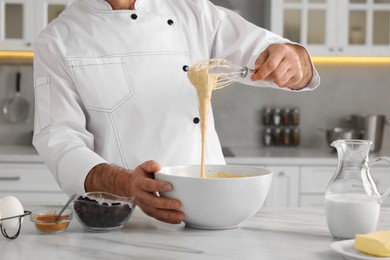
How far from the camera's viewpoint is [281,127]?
14.4ft

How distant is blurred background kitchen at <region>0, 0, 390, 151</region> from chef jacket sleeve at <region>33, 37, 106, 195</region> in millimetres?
1918

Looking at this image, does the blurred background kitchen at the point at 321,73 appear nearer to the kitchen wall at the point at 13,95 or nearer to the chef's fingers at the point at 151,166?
the kitchen wall at the point at 13,95

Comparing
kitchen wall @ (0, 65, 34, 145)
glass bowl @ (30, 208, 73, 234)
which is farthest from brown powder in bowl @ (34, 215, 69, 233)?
kitchen wall @ (0, 65, 34, 145)

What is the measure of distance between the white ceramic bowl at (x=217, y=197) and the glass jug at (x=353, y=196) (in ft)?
0.58

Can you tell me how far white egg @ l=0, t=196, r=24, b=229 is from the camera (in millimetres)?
1535

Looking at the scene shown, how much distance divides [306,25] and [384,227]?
2.49 meters

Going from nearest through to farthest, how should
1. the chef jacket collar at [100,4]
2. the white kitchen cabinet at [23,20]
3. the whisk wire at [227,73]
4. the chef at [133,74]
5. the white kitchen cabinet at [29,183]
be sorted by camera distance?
the whisk wire at [227,73] → the chef at [133,74] → the chef jacket collar at [100,4] → the white kitchen cabinet at [29,183] → the white kitchen cabinet at [23,20]

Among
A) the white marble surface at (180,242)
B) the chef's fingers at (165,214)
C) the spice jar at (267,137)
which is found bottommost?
the spice jar at (267,137)

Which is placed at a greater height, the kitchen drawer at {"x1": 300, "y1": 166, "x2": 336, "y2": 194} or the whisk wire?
the whisk wire

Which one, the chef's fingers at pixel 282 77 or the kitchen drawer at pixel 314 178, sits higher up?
the chef's fingers at pixel 282 77

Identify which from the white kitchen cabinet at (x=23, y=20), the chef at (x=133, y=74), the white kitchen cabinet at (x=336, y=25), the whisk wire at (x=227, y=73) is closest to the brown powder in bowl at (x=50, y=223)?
the chef at (x=133, y=74)

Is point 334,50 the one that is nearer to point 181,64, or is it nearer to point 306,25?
point 306,25

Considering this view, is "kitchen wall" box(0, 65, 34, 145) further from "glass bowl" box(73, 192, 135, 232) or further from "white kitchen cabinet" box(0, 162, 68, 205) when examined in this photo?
"glass bowl" box(73, 192, 135, 232)

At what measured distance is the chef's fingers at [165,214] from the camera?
5.25ft
